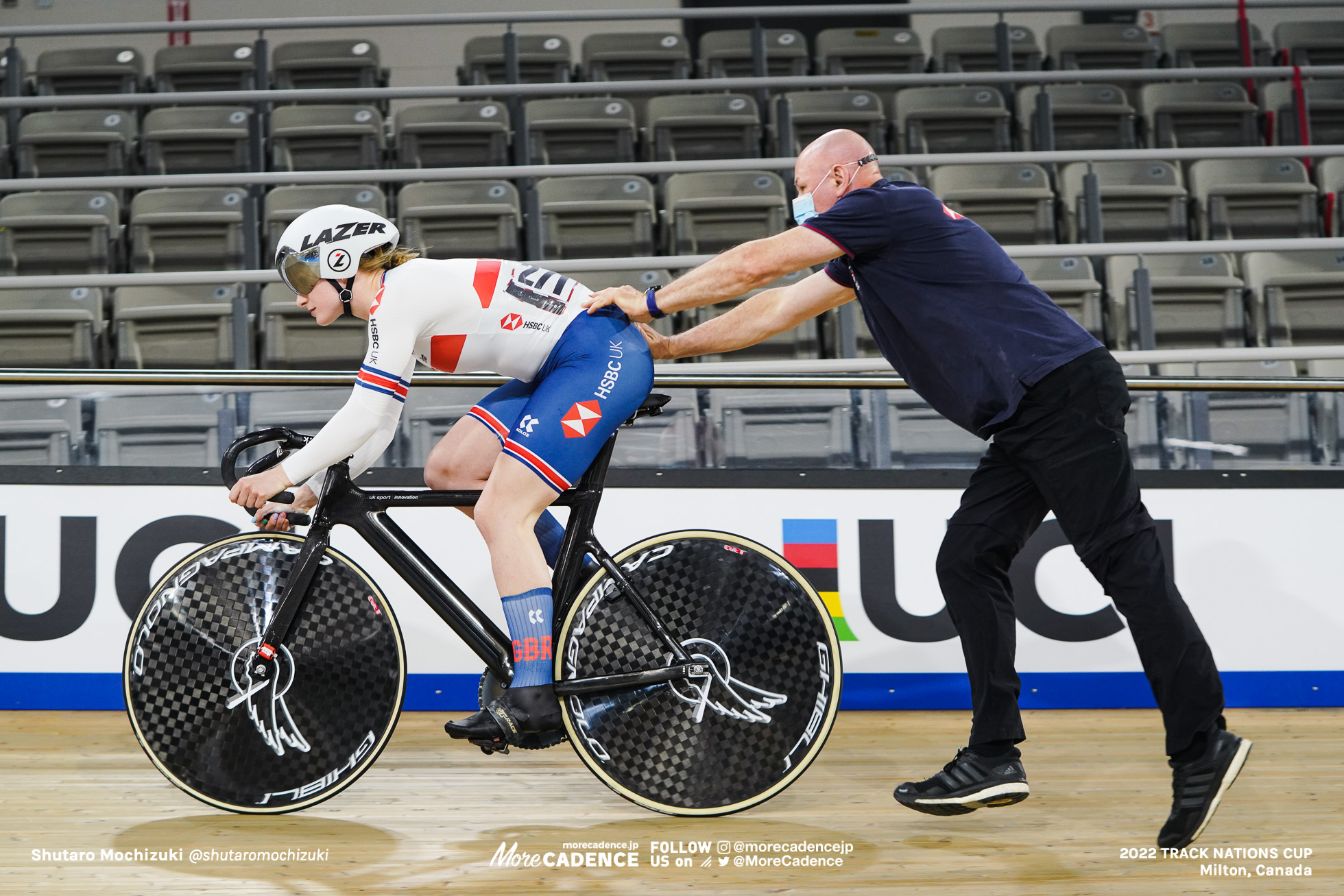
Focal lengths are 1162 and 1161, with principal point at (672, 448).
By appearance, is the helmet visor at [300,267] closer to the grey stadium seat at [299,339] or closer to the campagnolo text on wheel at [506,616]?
the campagnolo text on wheel at [506,616]

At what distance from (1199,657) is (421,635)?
7.54ft

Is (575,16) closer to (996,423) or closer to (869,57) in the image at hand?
(869,57)

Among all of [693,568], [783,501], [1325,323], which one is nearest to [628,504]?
[783,501]

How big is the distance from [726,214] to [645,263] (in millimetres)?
1329

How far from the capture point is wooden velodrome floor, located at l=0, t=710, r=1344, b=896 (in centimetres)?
223

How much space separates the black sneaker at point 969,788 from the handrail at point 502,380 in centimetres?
148

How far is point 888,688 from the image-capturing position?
12.1 ft

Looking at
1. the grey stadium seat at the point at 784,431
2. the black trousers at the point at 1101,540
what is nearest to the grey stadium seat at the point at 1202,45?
the grey stadium seat at the point at 784,431

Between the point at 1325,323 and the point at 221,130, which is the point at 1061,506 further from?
the point at 221,130

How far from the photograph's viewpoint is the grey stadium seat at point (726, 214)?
5.59m

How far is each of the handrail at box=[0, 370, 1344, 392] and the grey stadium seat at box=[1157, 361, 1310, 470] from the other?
0.12ft

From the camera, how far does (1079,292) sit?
4.89 meters

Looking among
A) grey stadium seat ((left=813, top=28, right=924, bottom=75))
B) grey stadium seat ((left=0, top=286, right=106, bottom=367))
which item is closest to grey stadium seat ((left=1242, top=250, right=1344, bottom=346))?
grey stadium seat ((left=813, top=28, right=924, bottom=75))

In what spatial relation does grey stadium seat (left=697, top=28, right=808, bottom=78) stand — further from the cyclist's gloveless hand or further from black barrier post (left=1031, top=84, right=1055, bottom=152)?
the cyclist's gloveless hand
